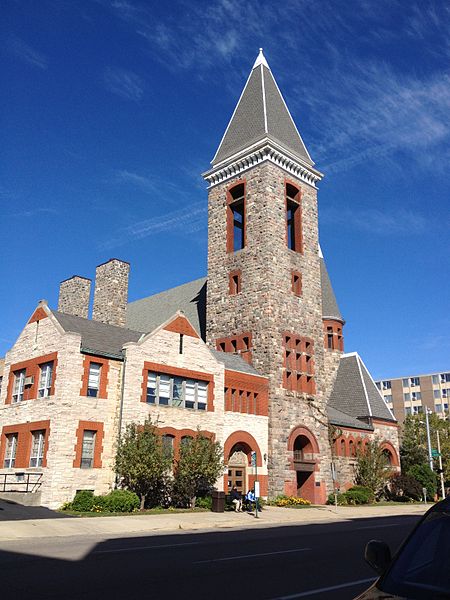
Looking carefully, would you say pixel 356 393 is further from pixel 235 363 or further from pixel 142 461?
pixel 142 461

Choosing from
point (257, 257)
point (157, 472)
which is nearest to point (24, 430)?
point (157, 472)

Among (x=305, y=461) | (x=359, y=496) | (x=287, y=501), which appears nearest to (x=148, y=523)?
(x=287, y=501)

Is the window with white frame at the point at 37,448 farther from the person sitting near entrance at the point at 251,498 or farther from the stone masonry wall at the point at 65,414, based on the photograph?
the person sitting near entrance at the point at 251,498

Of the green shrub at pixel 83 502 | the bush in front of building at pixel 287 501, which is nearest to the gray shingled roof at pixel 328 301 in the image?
the bush in front of building at pixel 287 501

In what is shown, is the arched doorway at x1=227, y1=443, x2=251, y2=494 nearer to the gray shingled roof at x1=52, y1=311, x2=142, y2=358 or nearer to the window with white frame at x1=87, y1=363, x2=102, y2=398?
the gray shingled roof at x1=52, y1=311, x2=142, y2=358

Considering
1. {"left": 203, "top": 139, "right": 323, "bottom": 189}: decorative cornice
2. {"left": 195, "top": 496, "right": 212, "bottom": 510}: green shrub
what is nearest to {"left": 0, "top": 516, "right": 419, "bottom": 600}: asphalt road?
{"left": 195, "top": 496, "right": 212, "bottom": 510}: green shrub

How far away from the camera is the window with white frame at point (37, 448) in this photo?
96.2 feet

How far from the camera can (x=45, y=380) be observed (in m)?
30.9

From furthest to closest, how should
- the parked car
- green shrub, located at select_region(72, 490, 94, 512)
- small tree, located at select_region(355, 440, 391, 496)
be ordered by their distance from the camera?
small tree, located at select_region(355, 440, 391, 496)
green shrub, located at select_region(72, 490, 94, 512)
the parked car

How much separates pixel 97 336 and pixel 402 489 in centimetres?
2798

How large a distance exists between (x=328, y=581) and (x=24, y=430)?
80.0ft

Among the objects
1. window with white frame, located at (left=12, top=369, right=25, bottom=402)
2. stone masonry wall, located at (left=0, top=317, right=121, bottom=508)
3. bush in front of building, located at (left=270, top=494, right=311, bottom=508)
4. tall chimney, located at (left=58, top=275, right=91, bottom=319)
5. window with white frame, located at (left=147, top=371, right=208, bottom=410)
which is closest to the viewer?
stone masonry wall, located at (left=0, top=317, right=121, bottom=508)

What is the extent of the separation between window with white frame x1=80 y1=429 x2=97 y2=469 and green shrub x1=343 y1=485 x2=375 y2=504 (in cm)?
2018

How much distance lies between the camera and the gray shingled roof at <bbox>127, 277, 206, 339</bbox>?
5122 cm
